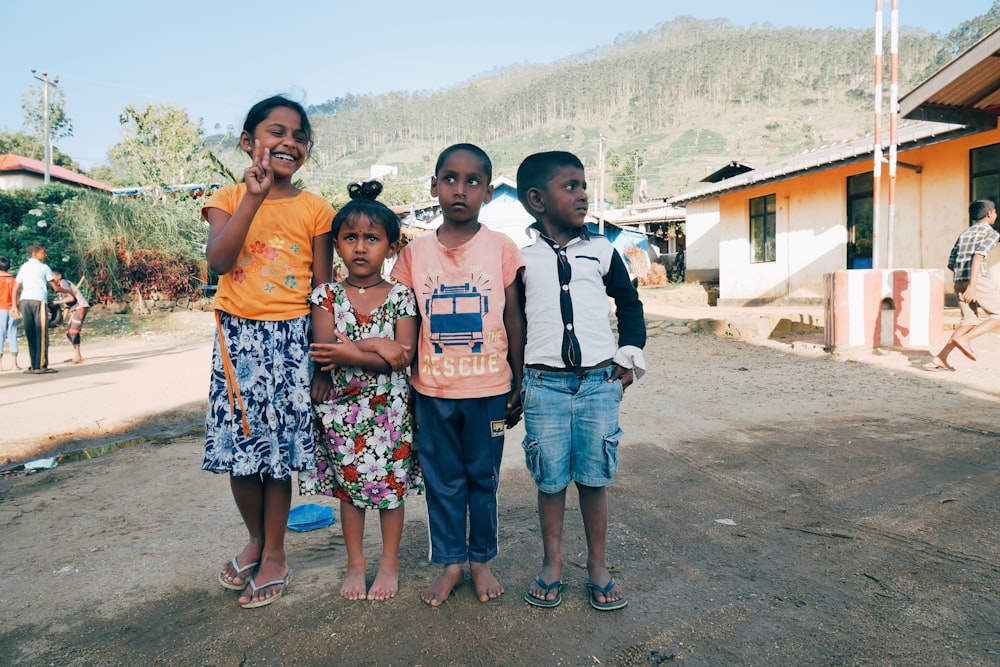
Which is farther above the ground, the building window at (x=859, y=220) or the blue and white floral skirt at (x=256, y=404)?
the building window at (x=859, y=220)

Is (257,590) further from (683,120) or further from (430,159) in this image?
(430,159)

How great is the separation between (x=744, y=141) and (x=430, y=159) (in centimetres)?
5376

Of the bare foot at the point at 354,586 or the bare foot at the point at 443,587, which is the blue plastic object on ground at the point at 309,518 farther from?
the bare foot at the point at 443,587

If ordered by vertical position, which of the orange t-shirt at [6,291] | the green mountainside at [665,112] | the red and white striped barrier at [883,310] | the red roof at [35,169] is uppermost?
the green mountainside at [665,112]

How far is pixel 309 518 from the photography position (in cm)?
307

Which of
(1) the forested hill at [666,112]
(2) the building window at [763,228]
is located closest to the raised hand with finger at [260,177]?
(2) the building window at [763,228]

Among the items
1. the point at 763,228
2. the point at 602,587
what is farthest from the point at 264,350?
the point at 763,228

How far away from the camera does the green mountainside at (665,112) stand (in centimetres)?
8006

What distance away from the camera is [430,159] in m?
114

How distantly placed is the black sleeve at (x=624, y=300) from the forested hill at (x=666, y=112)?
165 feet

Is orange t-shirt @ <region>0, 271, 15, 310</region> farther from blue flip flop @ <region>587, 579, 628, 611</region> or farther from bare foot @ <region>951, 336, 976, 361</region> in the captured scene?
bare foot @ <region>951, 336, 976, 361</region>

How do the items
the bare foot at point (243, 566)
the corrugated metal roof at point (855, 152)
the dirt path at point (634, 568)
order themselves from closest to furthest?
the dirt path at point (634, 568)
the bare foot at point (243, 566)
the corrugated metal roof at point (855, 152)

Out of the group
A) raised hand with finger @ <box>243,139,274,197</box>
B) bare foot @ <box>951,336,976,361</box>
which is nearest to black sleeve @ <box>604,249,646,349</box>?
raised hand with finger @ <box>243,139,274,197</box>

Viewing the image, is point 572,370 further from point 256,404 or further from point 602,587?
point 256,404
